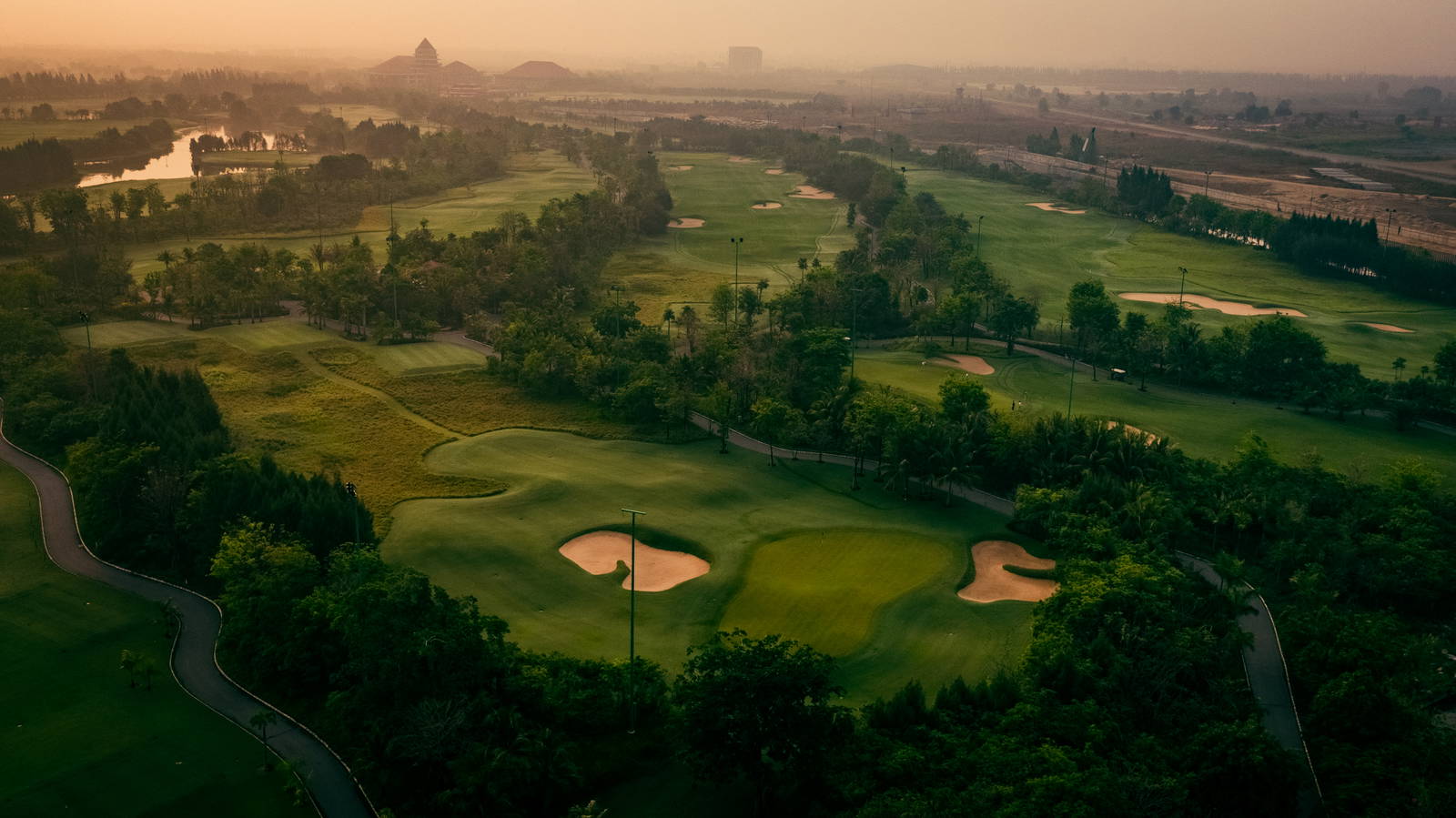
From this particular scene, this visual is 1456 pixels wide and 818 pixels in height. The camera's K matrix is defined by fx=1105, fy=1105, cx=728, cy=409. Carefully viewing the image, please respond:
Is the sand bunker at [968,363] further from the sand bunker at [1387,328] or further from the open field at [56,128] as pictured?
the open field at [56,128]

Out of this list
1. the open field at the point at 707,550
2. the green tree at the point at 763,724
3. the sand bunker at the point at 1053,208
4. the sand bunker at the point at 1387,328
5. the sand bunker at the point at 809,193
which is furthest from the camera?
the sand bunker at the point at 809,193

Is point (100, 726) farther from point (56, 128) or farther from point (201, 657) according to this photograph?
point (56, 128)

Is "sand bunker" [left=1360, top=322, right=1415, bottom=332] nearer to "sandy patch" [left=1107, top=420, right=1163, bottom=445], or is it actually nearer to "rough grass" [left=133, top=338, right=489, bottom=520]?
"sandy patch" [left=1107, top=420, right=1163, bottom=445]

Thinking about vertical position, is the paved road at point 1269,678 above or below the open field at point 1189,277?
below

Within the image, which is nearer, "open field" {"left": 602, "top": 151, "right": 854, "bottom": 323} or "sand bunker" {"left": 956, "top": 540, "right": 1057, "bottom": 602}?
"sand bunker" {"left": 956, "top": 540, "right": 1057, "bottom": 602}

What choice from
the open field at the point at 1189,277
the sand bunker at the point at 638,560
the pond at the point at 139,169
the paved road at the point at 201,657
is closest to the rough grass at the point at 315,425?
the sand bunker at the point at 638,560

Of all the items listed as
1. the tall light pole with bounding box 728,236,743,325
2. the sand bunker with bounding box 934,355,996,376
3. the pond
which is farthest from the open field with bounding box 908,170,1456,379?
the pond

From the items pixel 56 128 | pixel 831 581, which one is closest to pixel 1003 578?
pixel 831 581
